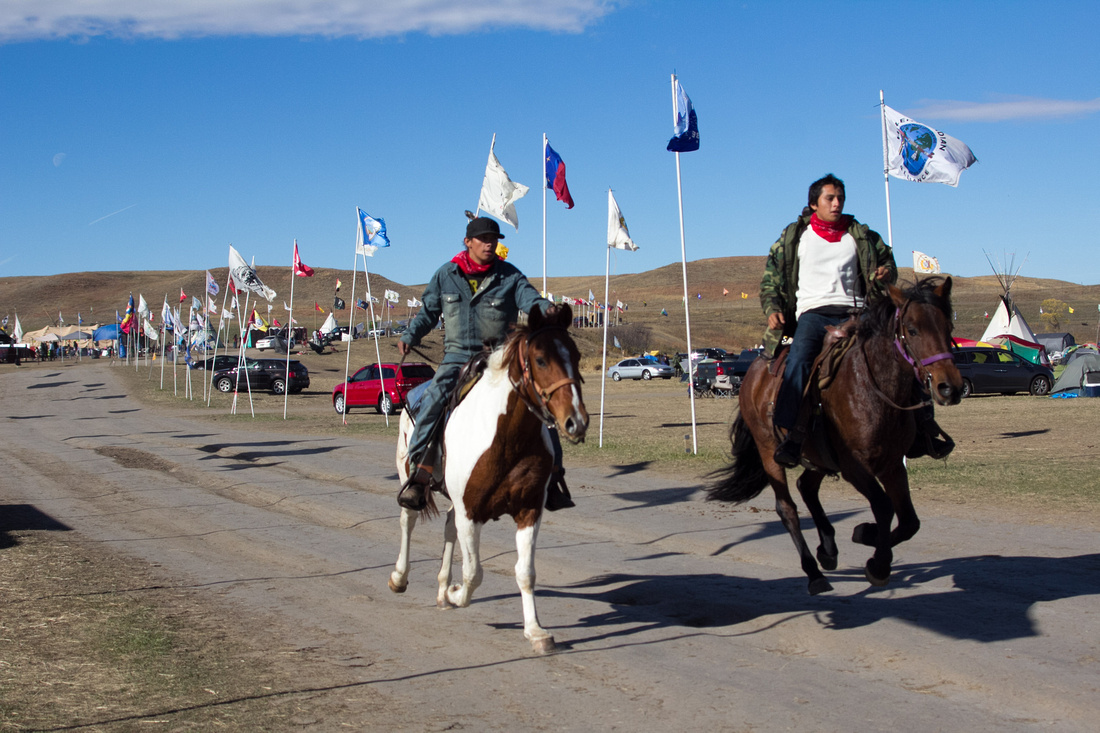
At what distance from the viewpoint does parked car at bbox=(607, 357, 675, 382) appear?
61625 millimetres

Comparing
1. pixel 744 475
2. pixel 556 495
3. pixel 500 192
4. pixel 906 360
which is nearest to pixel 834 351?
pixel 906 360

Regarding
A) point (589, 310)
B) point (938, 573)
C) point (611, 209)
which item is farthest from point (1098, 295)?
point (938, 573)

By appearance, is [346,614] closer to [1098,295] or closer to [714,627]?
[714,627]

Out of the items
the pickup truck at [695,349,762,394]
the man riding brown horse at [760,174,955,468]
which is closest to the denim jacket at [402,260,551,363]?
the man riding brown horse at [760,174,955,468]

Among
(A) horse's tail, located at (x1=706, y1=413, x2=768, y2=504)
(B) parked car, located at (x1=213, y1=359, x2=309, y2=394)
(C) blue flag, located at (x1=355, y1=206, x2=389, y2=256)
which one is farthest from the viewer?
(B) parked car, located at (x1=213, y1=359, x2=309, y2=394)

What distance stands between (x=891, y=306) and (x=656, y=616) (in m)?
2.65

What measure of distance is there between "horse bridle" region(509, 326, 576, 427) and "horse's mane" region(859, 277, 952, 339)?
2.33 metres

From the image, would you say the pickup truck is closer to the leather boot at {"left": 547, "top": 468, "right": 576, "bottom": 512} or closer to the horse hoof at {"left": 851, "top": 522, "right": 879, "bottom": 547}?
the horse hoof at {"left": 851, "top": 522, "right": 879, "bottom": 547}

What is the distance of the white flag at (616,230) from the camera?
20922 mm

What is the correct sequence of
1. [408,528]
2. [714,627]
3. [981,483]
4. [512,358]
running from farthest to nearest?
[981,483] < [408,528] < [714,627] < [512,358]

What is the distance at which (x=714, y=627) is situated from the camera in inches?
237

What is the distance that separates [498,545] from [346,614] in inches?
109

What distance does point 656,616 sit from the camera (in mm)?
6383

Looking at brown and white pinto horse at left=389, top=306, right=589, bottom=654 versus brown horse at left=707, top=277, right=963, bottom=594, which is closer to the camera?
brown and white pinto horse at left=389, top=306, right=589, bottom=654
